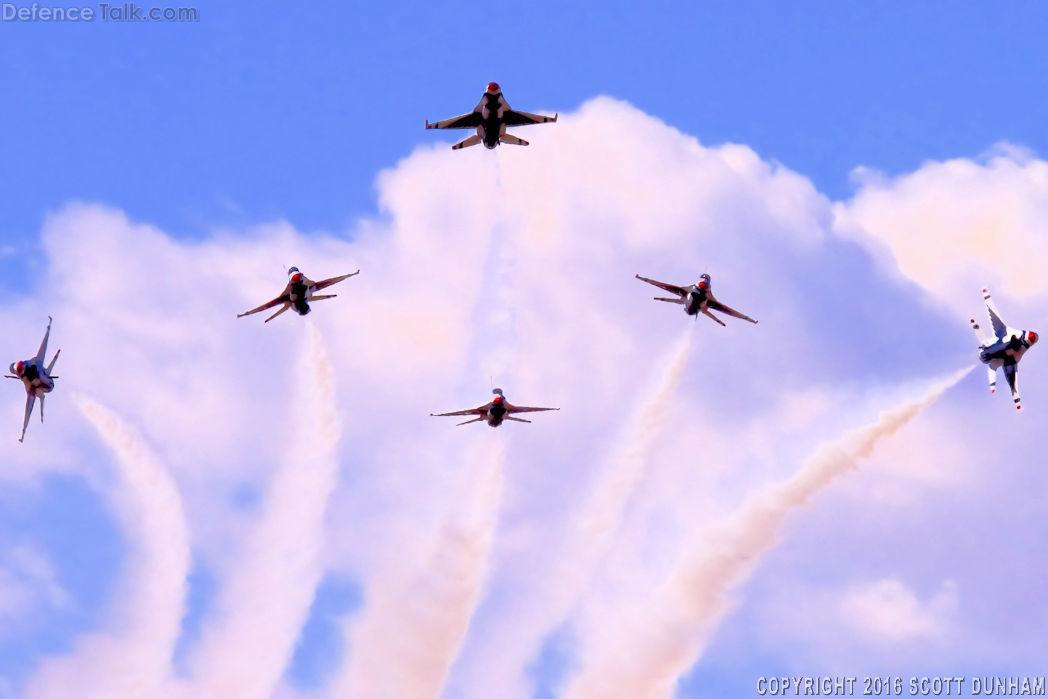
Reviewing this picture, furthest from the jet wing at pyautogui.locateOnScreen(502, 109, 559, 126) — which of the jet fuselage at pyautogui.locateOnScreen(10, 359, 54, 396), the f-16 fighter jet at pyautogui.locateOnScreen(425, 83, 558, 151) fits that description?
the jet fuselage at pyautogui.locateOnScreen(10, 359, 54, 396)

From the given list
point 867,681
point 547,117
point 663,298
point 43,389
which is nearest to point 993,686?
point 867,681

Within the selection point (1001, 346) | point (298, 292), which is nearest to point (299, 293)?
point (298, 292)

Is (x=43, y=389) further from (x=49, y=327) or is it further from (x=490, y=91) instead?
(x=490, y=91)

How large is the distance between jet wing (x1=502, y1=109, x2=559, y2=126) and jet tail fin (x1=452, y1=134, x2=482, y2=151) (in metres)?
2.53

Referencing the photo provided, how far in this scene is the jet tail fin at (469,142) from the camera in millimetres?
148000

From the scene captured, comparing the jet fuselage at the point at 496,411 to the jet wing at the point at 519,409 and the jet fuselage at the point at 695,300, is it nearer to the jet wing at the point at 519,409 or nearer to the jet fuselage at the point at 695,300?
the jet wing at the point at 519,409

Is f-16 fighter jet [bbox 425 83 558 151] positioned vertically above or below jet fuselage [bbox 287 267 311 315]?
above

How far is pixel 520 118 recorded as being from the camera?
148 meters

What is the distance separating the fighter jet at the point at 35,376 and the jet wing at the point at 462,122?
36.3m

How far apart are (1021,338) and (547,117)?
1509 inches

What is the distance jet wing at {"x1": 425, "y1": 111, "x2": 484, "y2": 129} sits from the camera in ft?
479

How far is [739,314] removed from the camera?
154 metres

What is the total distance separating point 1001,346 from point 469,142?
42.1 meters

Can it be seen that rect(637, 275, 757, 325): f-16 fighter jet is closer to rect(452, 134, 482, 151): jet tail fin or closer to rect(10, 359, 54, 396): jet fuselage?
rect(452, 134, 482, 151): jet tail fin
